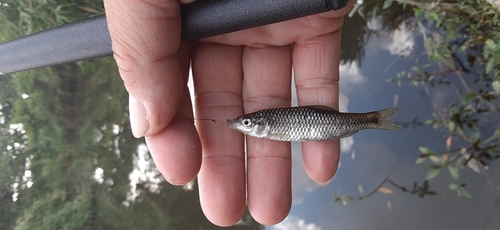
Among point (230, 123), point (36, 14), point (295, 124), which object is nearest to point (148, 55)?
point (230, 123)

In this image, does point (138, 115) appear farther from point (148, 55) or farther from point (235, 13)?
point (235, 13)

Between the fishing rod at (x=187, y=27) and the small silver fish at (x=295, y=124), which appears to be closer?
the fishing rod at (x=187, y=27)

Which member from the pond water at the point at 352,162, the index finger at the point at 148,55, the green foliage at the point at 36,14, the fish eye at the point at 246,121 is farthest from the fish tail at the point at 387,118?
the green foliage at the point at 36,14

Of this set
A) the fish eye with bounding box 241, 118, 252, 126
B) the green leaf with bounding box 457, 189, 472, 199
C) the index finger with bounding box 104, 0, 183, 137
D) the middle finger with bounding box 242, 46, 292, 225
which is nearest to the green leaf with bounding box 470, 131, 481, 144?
the green leaf with bounding box 457, 189, 472, 199

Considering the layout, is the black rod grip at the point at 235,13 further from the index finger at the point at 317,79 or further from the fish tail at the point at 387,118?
the fish tail at the point at 387,118

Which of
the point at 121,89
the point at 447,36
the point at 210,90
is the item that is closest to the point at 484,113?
the point at 447,36

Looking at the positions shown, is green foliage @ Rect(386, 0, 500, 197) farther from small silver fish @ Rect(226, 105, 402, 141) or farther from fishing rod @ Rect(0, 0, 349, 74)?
fishing rod @ Rect(0, 0, 349, 74)

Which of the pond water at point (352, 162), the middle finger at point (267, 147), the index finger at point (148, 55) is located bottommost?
the pond water at point (352, 162)
